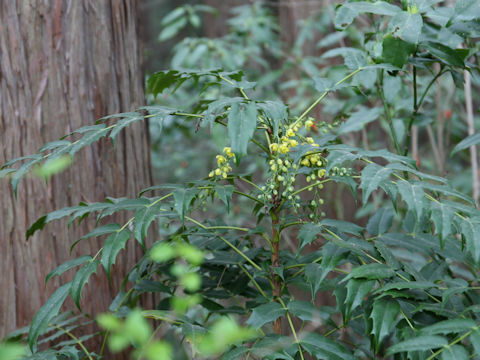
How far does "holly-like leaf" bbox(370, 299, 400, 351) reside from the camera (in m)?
1.12

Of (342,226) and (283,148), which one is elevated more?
(283,148)

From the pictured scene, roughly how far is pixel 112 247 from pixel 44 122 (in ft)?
2.70

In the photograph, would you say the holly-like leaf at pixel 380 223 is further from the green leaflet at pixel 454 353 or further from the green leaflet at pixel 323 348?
the green leaflet at pixel 454 353

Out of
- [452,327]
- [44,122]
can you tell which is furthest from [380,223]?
[44,122]

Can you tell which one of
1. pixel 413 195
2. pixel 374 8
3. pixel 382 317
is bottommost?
pixel 382 317

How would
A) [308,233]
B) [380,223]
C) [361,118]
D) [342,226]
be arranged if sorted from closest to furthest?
[308,233]
[342,226]
[380,223]
[361,118]

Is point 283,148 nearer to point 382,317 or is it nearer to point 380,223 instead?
point 382,317

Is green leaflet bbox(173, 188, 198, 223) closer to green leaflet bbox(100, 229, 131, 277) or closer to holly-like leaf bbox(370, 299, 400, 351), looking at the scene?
green leaflet bbox(100, 229, 131, 277)

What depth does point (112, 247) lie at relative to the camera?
127cm

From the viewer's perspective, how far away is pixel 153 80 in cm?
153

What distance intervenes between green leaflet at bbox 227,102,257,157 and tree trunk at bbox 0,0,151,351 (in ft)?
3.10

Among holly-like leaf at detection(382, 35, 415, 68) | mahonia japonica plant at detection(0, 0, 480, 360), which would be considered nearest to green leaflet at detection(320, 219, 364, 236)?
mahonia japonica plant at detection(0, 0, 480, 360)

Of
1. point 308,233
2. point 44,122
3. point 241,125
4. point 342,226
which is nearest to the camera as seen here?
point 241,125

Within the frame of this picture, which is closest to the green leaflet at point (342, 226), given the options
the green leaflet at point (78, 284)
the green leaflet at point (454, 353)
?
the green leaflet at point (454, 353)
